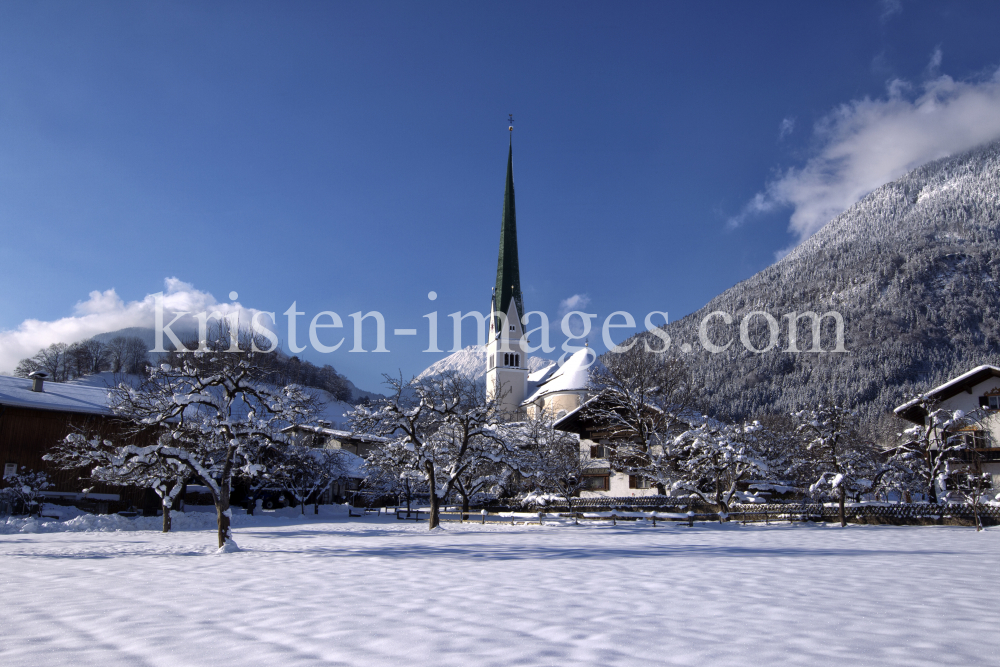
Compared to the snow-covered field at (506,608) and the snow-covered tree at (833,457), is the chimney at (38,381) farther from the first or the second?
the snow-covered tree at (833,457)

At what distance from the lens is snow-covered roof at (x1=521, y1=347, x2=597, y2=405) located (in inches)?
2864

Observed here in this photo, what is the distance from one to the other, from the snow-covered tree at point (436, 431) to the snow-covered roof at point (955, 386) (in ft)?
81.7

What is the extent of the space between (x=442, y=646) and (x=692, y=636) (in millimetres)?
2344

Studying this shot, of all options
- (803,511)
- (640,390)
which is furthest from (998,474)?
(640,390)

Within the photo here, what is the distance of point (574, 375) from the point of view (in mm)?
74125

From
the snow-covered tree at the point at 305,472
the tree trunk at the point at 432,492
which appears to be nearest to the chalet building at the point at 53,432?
the snow-covered tree at the point at 305,472

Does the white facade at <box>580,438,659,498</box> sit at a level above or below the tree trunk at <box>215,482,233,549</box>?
below

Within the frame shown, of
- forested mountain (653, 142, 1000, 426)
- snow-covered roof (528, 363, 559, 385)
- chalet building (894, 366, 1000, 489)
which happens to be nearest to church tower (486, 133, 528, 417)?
snow-covered roof (528, 363, 559, 385)

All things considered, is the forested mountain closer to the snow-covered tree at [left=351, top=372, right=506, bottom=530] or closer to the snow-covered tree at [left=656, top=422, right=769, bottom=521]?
the snow-covered tree at [left=656, top=422, right=769, bottom=521]

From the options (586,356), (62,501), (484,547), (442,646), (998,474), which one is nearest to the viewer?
(442,646)

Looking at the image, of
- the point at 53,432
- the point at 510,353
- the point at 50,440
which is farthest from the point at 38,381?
the point at 510,353

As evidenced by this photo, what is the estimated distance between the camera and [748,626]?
20.4 feet

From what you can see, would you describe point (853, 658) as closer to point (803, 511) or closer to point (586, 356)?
point (803, 511)

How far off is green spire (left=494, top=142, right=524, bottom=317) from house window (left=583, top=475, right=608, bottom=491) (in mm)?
47702
